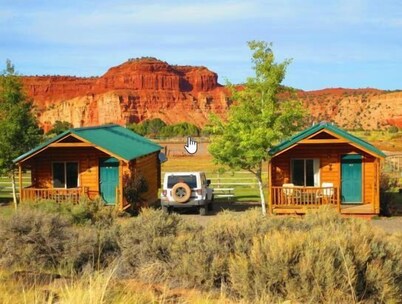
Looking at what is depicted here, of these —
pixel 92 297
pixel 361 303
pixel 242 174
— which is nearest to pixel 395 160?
pixel 242 174

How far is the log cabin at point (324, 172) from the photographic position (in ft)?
74.3

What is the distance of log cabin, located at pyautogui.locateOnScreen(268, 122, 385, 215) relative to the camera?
74.3 feet

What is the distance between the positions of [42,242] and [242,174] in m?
30.3

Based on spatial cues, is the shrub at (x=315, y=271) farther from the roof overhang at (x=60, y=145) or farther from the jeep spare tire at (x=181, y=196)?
the roof overhang at (x=60, y=145)

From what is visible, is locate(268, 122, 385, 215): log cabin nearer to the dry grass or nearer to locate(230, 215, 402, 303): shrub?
the dry grass

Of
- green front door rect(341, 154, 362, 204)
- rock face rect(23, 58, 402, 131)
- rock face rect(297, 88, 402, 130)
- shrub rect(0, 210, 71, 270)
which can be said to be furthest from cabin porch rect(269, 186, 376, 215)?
rock face rect(23, 58, 402, 131)

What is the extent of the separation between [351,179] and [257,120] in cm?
485

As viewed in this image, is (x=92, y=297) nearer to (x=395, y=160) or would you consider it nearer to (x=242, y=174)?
(x=242, y=174)

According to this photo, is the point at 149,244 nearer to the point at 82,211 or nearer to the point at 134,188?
the point at 82,211

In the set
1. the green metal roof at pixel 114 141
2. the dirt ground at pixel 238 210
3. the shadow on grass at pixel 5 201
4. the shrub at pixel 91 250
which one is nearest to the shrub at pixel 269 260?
the shrub at pixel 91 250

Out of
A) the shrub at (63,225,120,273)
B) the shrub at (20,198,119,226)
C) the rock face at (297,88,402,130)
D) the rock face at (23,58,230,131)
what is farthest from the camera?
the rock face at (23,58,230,131)

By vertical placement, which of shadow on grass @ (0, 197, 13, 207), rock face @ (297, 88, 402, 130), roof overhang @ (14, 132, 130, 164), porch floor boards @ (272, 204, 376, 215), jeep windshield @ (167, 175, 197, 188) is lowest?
shadow on grass @ (0, 197, 13, 207)

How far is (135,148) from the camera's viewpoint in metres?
26.6

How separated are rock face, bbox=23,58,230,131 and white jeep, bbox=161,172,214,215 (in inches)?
4767
